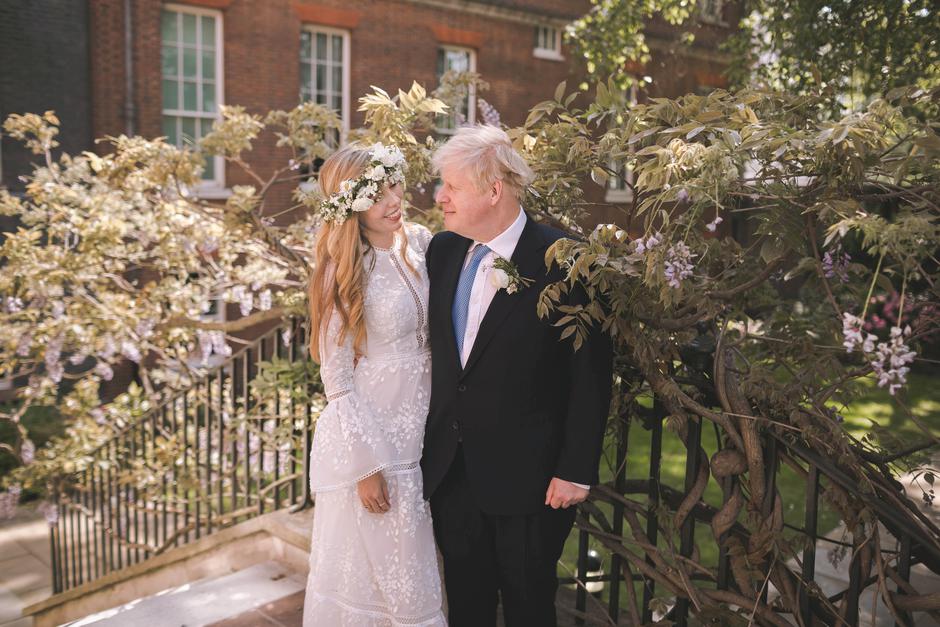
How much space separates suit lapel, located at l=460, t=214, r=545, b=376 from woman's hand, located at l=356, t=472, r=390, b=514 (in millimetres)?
495

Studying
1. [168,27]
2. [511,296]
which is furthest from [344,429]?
[168,27]

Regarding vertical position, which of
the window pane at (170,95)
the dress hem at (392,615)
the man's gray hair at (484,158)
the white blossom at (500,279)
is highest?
the window pane at (170,95)

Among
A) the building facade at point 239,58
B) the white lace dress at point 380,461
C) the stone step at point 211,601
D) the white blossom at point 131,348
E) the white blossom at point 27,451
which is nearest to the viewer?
the white lace dress at point 380,461

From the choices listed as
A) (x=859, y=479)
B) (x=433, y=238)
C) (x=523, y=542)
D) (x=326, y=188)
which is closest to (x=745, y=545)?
(x=859, y=479)

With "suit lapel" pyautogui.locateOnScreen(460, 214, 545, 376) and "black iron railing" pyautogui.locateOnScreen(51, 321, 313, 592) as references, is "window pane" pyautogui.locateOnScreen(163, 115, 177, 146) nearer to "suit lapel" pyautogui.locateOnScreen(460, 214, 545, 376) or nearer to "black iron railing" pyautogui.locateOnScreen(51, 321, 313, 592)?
Result: "black iron railing" pyautogui.locateOnScreen(51, 321, 313, 592)

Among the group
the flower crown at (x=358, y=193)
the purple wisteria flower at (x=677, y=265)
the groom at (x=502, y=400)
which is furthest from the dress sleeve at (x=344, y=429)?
the purple wisteria flower at (x=677, y=265)

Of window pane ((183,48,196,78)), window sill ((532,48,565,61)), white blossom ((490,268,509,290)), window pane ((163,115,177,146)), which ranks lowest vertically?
white blossom ((490,268,509,290))

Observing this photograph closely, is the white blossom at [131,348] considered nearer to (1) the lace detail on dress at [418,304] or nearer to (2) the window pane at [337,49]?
(1) the lace detail on dress at [418,304]

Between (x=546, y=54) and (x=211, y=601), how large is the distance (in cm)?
1537

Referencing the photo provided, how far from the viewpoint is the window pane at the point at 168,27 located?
12570 millimetres

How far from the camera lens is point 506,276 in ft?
8.59

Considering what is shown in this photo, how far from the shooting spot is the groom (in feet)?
8.69

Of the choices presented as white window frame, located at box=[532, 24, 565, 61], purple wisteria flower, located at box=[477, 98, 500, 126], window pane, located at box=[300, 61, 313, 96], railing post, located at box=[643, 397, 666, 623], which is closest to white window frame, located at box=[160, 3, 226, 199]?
window pane, located at box=[300, 61, 313, 96]

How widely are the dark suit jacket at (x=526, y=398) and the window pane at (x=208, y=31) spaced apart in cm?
1178
